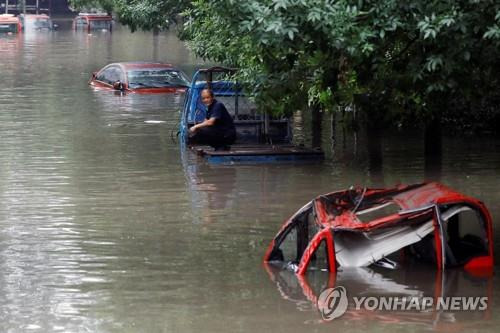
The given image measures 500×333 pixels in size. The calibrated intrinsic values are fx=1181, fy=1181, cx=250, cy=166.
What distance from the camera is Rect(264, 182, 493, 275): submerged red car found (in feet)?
38.1

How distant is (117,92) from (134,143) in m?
11.7

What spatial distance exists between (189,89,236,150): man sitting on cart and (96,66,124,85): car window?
15.4 metres

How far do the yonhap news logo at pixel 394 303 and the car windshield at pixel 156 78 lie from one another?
79.7 feet

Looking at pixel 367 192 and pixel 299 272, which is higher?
pixel 367 192

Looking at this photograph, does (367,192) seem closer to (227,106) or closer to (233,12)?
(233,12)

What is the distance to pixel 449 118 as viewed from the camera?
25.2m

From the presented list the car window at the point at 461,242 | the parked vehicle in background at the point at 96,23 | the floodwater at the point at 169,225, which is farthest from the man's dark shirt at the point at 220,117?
the parked vehicle in background at the point at 96,23

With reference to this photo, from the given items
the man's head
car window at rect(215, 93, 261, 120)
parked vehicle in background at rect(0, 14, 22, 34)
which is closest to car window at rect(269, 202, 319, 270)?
the man's head

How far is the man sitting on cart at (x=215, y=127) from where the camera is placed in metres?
20.5

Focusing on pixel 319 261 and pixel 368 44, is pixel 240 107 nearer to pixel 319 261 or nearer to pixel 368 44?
pixel 319 261

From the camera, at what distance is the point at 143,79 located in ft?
117

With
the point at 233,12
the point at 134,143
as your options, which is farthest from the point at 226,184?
the point at 233,12

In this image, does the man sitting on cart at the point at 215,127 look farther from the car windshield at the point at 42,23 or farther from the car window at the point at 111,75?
the car windshield at the point at 42,23

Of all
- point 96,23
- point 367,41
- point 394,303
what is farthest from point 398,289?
point 96,23
